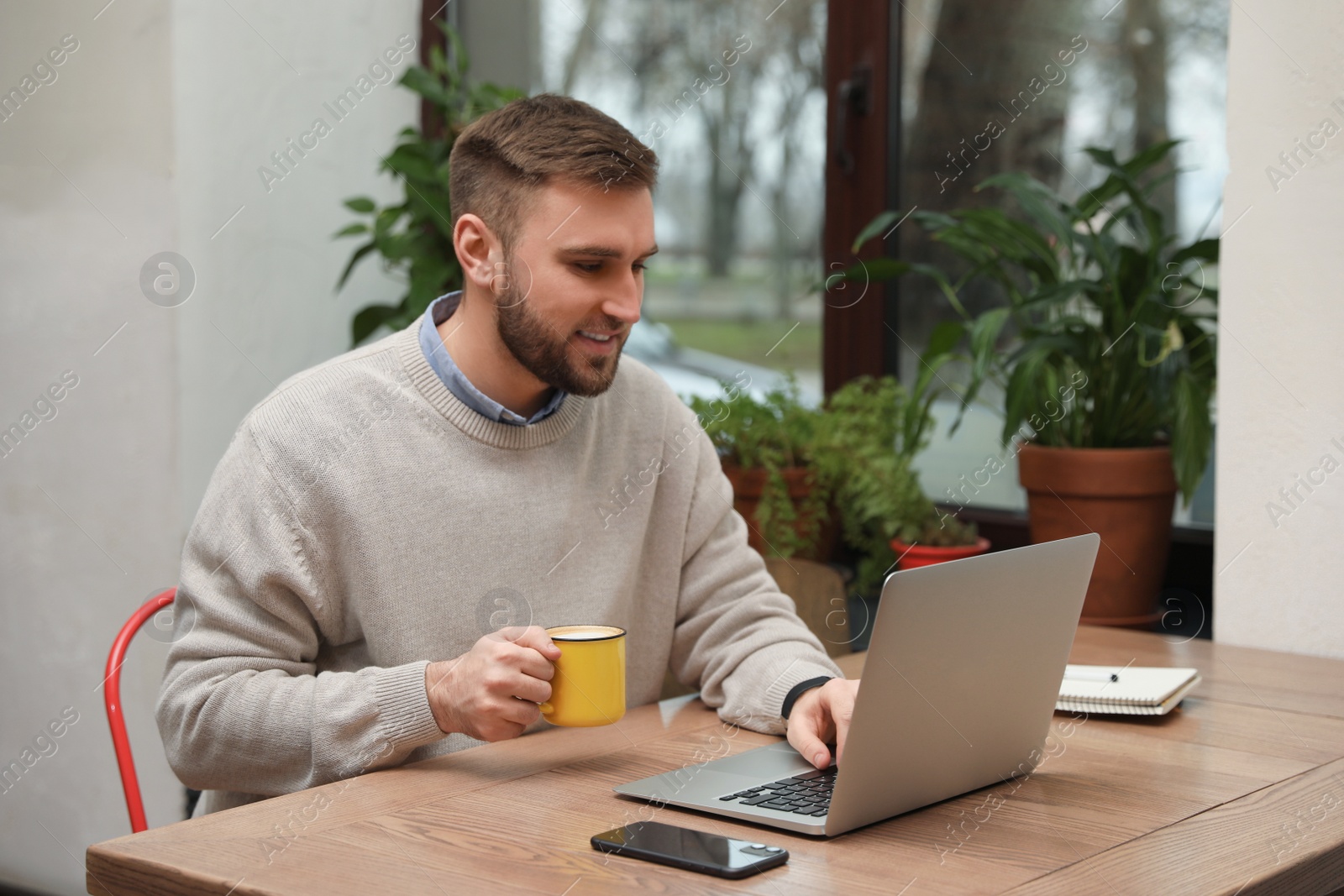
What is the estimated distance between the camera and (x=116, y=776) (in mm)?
2551

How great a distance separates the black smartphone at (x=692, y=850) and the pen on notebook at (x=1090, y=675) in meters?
0.62

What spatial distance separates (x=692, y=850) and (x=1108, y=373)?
1343 millimetres

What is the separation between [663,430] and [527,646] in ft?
1.88

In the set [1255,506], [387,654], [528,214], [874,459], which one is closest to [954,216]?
[874,459]

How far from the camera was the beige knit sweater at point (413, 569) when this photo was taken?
4.15ft

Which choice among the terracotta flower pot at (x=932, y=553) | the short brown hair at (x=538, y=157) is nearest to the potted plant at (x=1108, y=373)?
the terracotta flower pot at (x=932, y=553)

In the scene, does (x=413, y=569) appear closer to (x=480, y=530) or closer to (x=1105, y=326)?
(x=480, y=530)

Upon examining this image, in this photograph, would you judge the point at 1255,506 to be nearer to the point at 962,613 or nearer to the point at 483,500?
the point at 962,613

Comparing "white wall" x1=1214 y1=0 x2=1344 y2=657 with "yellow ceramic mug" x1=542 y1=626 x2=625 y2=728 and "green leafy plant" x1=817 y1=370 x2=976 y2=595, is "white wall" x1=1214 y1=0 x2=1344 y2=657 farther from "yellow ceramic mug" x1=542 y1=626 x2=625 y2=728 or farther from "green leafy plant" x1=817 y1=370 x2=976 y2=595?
"yellow ceramic mug" x1=542 y1=626 x2=625 y2=728

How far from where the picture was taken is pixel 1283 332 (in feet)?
5.51

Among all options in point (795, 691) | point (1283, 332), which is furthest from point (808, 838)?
point (1283, 332)

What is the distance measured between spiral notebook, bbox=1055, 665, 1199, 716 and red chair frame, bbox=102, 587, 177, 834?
99 cm

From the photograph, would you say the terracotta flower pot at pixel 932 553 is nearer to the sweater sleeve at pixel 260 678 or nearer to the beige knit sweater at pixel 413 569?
the beige knit sweater at pixel 413 569

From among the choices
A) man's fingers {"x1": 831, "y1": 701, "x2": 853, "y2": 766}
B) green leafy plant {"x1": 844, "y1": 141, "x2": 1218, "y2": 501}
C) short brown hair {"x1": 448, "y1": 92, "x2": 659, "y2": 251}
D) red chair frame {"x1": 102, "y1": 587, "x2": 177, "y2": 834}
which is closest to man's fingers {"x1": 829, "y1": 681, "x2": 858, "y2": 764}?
man's fingers {"x1": 831, "y1": 701, "x2": 853, "y2": 766}
